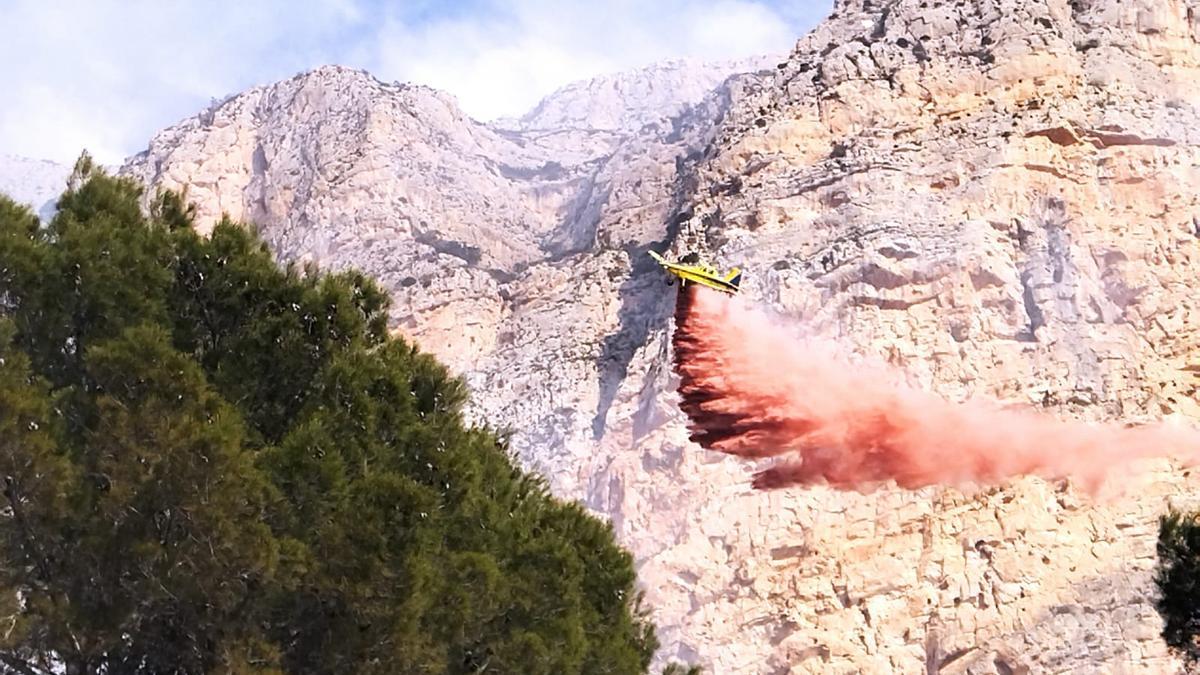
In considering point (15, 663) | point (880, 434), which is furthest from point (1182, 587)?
point (880, 434)

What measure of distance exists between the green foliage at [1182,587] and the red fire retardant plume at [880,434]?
63.5 ft

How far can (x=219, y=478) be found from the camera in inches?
444

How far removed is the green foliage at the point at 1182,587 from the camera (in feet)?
44.1

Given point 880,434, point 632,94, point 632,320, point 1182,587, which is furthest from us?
point 632,94

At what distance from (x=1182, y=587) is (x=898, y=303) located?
75.7 feet

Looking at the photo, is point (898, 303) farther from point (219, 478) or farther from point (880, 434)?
point (219, 478)

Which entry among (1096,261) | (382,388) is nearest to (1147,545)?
(1096,261)

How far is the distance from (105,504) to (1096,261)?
3173 centimetres

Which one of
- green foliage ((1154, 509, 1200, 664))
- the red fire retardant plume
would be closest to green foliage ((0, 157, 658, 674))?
green foliage ((1154, 509, 1200, 664))

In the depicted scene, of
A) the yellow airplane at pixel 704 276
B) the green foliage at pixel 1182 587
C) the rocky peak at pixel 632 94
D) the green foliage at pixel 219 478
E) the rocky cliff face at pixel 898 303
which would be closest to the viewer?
the green foliage at pixel 219 478

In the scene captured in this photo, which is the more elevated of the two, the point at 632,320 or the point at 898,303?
the point at 632,320

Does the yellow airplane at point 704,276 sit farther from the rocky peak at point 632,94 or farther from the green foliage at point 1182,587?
the rocky peak at point 632,94

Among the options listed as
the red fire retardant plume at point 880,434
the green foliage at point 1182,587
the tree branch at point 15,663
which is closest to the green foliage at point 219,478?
the tree branch at point 15,663

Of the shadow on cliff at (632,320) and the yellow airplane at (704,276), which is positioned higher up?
the shadow on cliff at (632,320)
